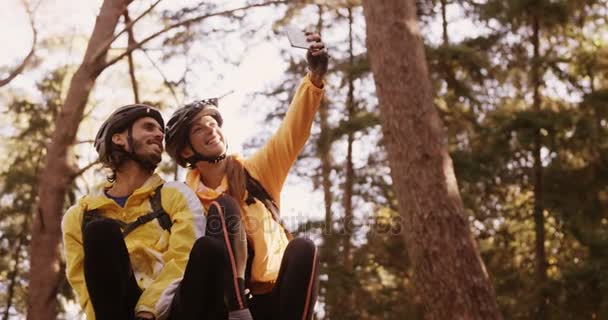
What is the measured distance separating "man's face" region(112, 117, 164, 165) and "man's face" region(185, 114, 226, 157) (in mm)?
152

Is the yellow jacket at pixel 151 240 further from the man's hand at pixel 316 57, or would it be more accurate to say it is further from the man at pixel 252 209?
the man's hand at pixel 316 57

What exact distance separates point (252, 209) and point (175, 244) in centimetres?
39

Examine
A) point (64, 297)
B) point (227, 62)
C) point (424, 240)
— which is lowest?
point (64, 297)

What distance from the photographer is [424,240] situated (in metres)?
5.11

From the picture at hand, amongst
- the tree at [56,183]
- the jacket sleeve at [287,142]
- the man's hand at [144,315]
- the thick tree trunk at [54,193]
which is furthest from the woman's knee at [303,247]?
the thick tree trunk at [54,193]

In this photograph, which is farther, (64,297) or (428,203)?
(64,297)

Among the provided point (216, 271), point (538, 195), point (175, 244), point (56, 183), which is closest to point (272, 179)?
point (175, 244)

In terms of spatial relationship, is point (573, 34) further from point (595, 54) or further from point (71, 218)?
point (71, 218)

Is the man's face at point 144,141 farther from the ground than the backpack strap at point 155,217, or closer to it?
farther from the ground

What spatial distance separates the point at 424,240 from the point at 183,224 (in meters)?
2.62

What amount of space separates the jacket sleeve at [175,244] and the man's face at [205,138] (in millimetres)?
297

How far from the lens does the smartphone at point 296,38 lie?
2.94 m

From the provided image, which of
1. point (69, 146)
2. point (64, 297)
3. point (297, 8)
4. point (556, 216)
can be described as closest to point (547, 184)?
point (556, 216)

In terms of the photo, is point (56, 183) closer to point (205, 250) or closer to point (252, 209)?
point (252, 209)
